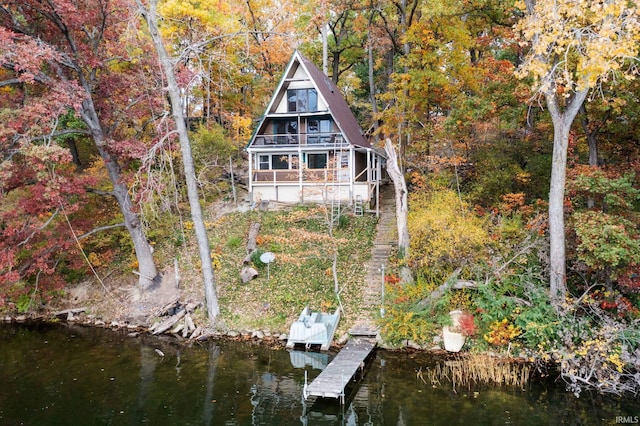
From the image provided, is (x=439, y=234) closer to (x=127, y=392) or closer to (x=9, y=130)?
(x=127, y=392)

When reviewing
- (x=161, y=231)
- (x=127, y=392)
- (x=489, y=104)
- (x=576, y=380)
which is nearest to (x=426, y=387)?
(x=576, y=380)

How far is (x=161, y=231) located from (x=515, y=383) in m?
16.3

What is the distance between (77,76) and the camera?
1648cm

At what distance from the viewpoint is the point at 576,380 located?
416 inches

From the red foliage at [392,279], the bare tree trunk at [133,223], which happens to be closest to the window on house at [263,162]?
the bare tree trunk at [133,223]

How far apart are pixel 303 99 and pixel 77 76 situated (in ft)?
35.8

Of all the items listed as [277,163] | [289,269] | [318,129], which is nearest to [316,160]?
[318,129]

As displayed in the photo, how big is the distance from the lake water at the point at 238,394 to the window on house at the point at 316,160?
12570mm

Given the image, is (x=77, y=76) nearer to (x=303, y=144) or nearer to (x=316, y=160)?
(x=303, y=144)

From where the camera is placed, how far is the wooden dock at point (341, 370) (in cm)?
1001

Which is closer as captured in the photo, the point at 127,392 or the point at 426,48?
the point at 127,392

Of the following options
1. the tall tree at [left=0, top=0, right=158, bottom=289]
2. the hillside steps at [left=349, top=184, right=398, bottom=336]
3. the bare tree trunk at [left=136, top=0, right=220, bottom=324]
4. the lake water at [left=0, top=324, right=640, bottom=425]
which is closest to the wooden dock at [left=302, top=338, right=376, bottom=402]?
the lake water at [left=0, top=324, right=640, bottom=425]

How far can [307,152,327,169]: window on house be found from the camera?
23.6 metres

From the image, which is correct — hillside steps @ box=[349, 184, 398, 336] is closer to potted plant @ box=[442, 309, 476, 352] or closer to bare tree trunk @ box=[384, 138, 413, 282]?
bare tree trunk @ box=[384, 138, 413, 282]
